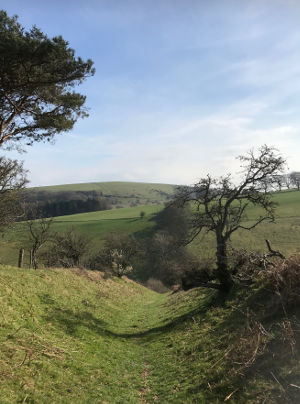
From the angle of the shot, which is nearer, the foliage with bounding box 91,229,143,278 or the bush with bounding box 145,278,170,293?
the foliage with bounding box 91,229,143,278

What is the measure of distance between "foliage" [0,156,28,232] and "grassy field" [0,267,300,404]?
9852 mm

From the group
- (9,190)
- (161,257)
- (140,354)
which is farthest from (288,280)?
(161,257)

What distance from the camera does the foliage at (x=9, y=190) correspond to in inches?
856

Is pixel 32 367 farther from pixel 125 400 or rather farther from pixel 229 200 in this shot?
pixel 229 200

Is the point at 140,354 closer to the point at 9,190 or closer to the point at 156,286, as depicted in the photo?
the point at 9,190

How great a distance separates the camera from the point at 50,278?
1695 cm

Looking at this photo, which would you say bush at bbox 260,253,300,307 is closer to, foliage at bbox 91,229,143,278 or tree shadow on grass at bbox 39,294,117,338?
tree shadow on grass at bbox 39,294,117,338

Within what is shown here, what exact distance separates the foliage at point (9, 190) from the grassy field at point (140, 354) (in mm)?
9852

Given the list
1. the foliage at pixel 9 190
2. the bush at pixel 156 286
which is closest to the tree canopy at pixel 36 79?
the foliage at pixel 9 190

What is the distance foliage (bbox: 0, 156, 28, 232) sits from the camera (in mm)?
21750

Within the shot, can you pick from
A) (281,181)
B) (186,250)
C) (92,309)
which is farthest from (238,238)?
(92,309)

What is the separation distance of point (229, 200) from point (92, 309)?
11.7 metres

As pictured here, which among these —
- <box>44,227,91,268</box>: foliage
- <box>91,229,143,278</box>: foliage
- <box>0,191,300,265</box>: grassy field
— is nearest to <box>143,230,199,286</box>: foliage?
<box>0,191,300,265</box>: grassy field

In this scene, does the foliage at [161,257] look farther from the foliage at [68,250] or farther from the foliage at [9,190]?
the foliage at [9,190]
